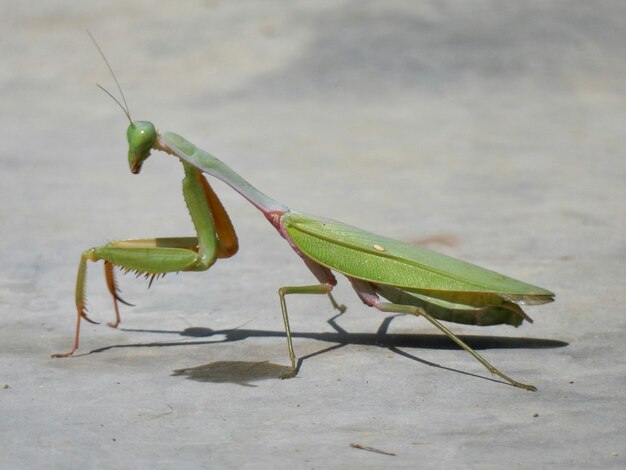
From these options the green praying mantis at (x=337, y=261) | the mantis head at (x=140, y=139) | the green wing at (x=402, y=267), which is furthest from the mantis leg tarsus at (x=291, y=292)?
the mantis head at (x=140, y=139)

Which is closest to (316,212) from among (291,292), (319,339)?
(319,339)

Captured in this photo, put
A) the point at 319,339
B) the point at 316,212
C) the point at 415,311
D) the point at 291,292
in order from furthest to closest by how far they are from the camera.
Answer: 1. the point at 316,212
2. the point at 319,339
3. the point at 291,292
4. the point at 415,311

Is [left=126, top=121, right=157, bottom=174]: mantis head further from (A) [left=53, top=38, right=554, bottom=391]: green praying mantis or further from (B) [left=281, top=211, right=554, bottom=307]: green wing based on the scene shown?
(B) [left=281, top=211, right=554, bottom=307]: green wing

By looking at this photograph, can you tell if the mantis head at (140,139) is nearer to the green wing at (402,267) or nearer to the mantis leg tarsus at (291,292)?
the green wing at (402,267)

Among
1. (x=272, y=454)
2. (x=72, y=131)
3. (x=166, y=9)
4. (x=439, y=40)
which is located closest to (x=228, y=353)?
(x=272, y=454)

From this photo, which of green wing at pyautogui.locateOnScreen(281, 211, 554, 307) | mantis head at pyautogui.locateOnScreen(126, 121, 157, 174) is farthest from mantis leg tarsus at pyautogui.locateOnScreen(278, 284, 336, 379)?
mantis head at pyautogui.locateOnScreen(126, 121, 157, 174)

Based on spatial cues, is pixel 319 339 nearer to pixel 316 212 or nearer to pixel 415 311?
pixel 415 311
